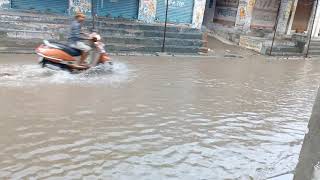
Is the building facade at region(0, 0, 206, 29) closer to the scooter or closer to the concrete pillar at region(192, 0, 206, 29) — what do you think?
the concrete pillar at region(192, 0, 206, 29)

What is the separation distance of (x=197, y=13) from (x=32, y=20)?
8.41 m

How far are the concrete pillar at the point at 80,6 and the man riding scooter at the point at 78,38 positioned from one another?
650 cm

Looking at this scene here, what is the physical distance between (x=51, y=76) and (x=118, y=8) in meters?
8.37

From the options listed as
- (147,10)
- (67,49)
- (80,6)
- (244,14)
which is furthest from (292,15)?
(67,49)

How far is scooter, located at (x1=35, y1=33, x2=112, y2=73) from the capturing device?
29.7 ft

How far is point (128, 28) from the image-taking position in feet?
48.6

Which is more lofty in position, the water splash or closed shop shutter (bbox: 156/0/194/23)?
closed shop shutter (bbox: 156/0/194/23)

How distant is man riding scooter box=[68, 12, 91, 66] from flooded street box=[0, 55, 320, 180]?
0.57 m

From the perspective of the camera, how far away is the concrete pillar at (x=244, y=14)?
69.8 ft

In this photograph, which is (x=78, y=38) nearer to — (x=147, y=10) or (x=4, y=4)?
(x=4, y=4)

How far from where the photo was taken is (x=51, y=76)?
9.11 metres

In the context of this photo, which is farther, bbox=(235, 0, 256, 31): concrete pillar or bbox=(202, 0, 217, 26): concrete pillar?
bbox=(202, 0, 217, 26): concrete pillar

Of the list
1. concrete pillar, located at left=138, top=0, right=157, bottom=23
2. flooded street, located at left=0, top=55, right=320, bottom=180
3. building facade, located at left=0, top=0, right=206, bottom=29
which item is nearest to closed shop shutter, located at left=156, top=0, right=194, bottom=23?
building facade, located at left=0, top=0, right=206, bottom=29

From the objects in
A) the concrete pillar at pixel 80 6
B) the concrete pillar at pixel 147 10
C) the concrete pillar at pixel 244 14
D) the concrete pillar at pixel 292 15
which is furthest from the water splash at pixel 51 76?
the concrete pillar at pixel 292 15
